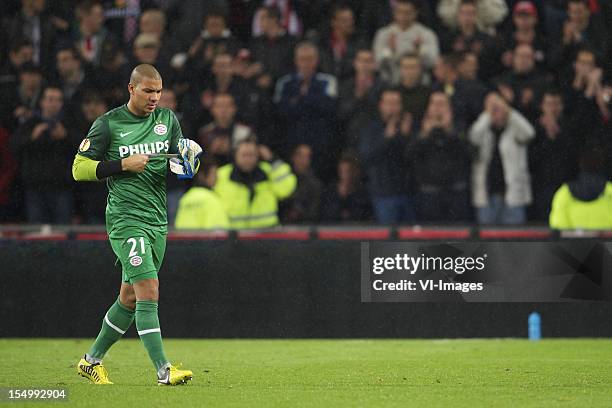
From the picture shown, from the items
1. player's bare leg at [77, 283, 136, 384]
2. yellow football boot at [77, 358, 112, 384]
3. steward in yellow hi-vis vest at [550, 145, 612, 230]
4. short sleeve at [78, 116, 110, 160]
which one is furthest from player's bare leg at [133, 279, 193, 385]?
steward in yellow hi-vis vest at [550, 145, 612, 230]

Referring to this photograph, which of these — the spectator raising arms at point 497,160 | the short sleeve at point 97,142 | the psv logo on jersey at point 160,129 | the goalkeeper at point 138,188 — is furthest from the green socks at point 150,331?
the spectator raising arms at point 497,160

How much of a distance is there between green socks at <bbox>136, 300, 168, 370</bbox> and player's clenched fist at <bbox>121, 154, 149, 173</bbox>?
987 millimetres

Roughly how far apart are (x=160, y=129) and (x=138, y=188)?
51 cm

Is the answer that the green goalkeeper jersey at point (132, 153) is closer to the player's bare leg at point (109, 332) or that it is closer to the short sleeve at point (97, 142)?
the short sleeve at point (97, 142)

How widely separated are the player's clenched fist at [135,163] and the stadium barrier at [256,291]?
5.25 m

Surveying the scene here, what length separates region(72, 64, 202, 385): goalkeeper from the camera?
371 inches

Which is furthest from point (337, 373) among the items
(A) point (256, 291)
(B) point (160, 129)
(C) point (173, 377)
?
(A) point (256, 291)

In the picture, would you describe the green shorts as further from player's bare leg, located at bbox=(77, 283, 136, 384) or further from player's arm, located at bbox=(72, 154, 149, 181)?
player's arm, located at bbox=(72, 154, 149, 181)

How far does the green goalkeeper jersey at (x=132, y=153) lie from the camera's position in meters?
9.62

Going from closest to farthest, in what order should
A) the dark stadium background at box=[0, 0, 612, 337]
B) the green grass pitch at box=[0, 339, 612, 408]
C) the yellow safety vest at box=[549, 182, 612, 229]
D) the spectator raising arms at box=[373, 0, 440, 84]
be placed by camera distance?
the green grass pitch at box=[0, 339, 612, 408], the dark stadium background at box=[0, 0, 612, 337], the yellow safety vest at box=[549, 182, 612, 229], the spectator raising arms at box=[373, 0, 440, 84]

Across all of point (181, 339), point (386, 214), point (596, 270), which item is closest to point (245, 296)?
point (181, 339)

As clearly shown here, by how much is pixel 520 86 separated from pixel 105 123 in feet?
28.7

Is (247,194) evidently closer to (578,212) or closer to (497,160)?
(497,160)

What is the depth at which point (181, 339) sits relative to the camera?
14.6 meters
